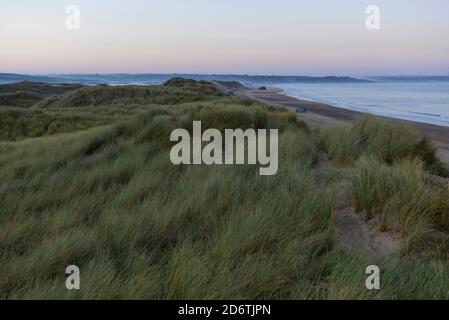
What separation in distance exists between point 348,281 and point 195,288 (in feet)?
3.26

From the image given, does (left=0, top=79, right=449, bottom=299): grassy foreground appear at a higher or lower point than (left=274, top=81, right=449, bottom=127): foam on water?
lower

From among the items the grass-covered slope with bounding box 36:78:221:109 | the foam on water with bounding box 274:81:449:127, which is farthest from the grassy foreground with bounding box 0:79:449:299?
the grass-covered slope with bounding box 36:78:221:109

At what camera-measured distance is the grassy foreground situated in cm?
268

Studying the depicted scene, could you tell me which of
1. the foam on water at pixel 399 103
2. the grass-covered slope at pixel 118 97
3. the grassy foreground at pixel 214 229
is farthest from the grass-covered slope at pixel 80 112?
the foam on water at pixel 399 103

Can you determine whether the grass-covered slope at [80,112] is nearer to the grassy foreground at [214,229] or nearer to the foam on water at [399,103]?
the grassy foreground at [214,229]

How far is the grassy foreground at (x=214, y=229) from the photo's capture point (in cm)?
268

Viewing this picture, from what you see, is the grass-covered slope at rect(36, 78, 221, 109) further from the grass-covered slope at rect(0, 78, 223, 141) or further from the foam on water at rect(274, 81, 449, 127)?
the foam on water at rect(274, 81, 449, 127)

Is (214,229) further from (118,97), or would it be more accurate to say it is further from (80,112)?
(118,97)

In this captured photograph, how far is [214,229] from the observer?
3625 millimetres

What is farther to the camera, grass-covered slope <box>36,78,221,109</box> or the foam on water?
grass-covered slope <box>36,78,221,109</box>

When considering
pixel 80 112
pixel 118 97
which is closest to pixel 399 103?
pixel 118 97

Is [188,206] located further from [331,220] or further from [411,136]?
[411,136]
